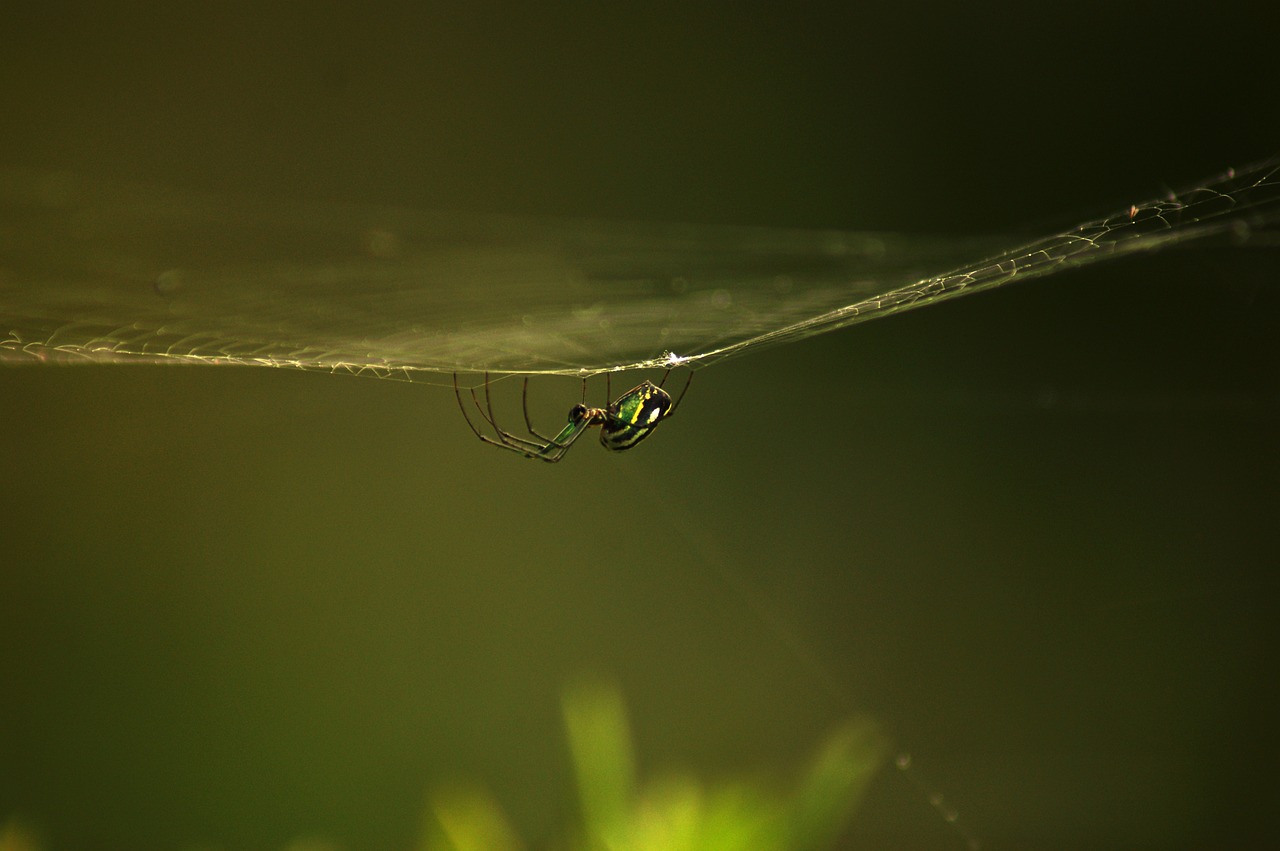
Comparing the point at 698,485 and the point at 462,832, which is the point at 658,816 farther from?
the point at 698,485

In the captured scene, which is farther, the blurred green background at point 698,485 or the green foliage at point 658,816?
the blurred green background at point 698,485

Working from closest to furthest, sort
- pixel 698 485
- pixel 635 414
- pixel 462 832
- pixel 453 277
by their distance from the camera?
pixel 462 832, pixel 635 414, pixel 453 277, pixel 698 485

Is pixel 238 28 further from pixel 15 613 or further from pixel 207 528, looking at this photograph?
pixel 15 613

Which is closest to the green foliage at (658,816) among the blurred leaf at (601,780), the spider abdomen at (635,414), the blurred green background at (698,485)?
the blurred leaf at (601,780)

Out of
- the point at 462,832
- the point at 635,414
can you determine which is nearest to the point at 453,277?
the point at 635,414

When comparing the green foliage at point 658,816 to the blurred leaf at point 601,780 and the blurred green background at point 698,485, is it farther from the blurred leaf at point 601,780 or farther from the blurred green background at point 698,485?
the blurred green background at point 698,485
